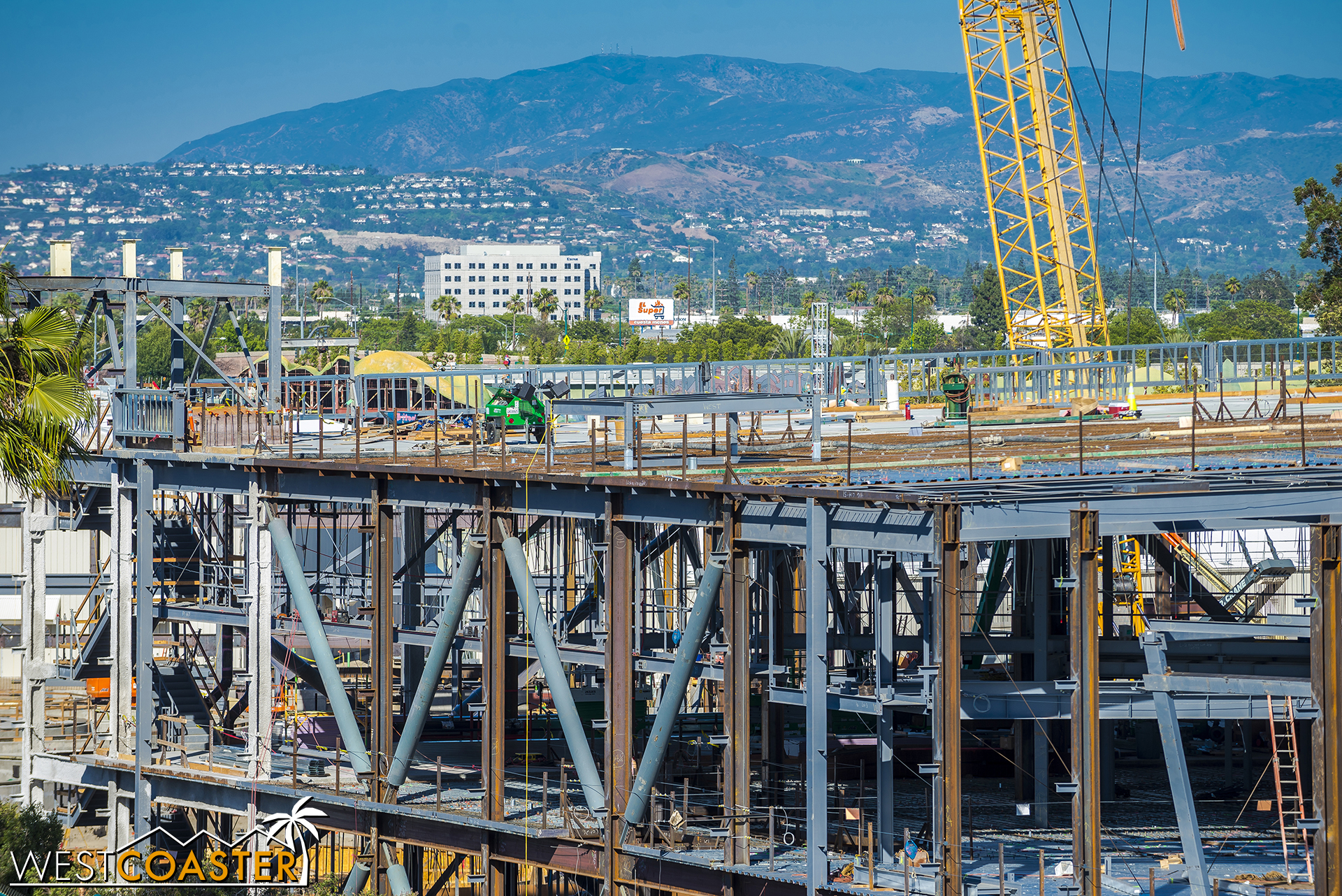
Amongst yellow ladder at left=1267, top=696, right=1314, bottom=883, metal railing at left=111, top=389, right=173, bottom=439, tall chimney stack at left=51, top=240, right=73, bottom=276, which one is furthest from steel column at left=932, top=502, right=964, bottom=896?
tall chimney stack at left=51, top=240, right=73, bottom=276

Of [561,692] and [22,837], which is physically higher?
[561,692]

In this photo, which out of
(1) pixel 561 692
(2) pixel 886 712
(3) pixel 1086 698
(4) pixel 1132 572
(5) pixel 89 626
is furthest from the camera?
(5) pixel 89 626

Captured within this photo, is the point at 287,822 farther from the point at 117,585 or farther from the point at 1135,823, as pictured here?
the point at 1135,823

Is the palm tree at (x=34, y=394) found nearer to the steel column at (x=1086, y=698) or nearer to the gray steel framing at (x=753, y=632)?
the gray steel framing at (x=753, y=632)

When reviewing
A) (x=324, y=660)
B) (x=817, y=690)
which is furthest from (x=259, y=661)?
(x=817, y=690)

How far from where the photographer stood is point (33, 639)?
128 feet

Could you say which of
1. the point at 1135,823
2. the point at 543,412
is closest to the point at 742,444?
the point at 543,412

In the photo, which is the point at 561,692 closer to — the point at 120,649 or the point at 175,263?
the point at 120,649

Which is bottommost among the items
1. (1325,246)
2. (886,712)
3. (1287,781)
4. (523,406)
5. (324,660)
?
(1287,781)

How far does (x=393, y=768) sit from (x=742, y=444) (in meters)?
12.2

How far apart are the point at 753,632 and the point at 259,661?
10795 mm

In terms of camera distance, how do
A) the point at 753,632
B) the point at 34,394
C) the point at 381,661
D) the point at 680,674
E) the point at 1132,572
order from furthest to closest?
the point at 1132,572 → the point at 753,632 → the point at 381,661 → the point at 680,674 → the point at 34,394

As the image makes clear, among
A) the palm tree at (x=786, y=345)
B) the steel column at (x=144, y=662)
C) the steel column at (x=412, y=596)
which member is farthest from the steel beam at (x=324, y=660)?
the palm tree at (x=786, y=345)

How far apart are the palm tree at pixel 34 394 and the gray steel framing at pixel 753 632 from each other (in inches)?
459
